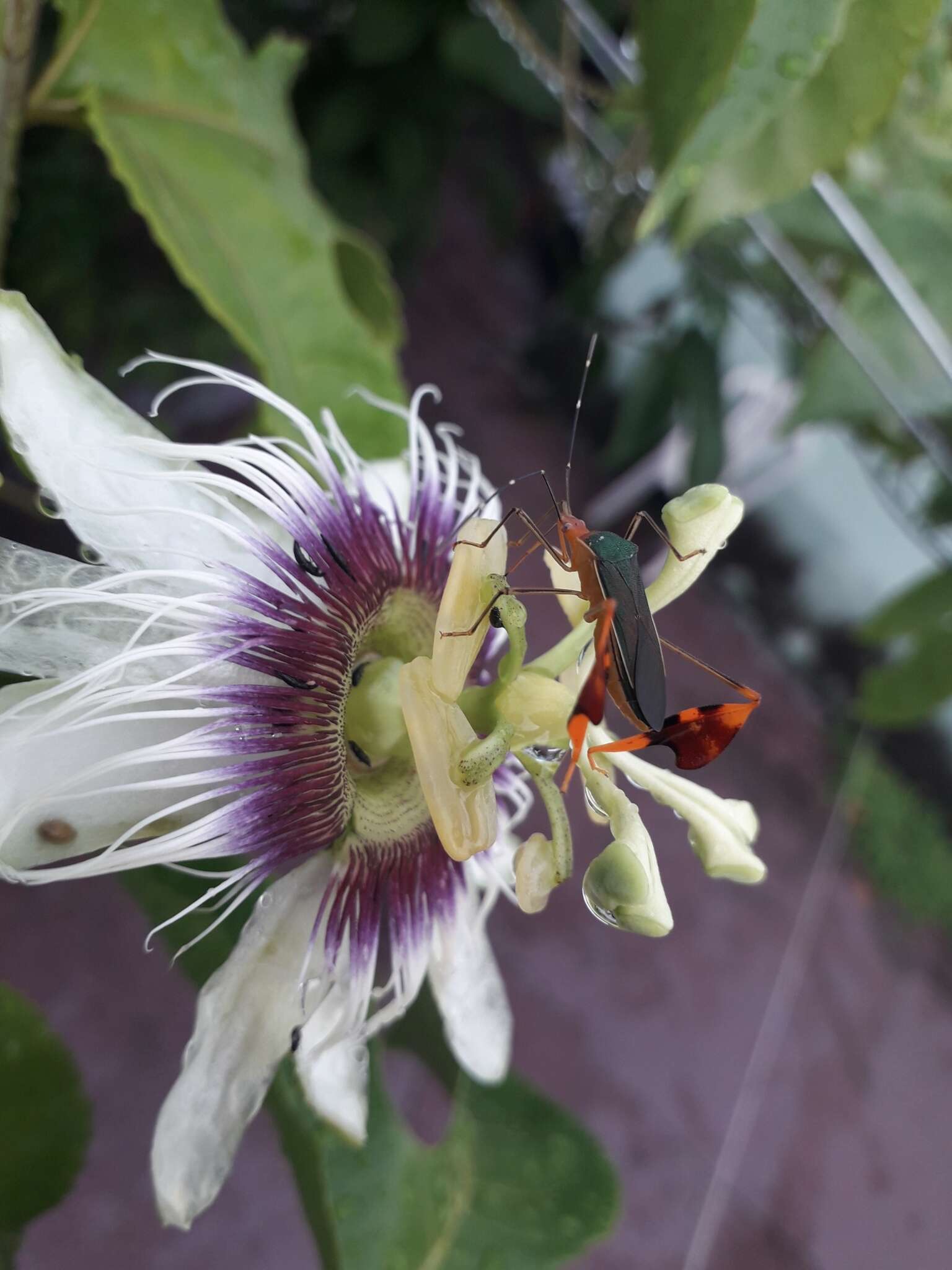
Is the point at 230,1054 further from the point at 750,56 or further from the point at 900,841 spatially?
the point at 900,841

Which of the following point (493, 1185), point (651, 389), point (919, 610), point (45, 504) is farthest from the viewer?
point (651, 389)

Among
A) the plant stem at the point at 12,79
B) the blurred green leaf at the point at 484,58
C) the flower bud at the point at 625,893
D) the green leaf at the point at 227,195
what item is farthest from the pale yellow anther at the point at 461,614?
the blurred green leaf at the point at 484,58

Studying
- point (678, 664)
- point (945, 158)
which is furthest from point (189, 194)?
point (678, 664)

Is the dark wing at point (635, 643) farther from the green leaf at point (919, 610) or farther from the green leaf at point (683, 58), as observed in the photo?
the green leaf at point (919, 610)

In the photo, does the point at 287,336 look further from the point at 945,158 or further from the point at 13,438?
the point at 945,158

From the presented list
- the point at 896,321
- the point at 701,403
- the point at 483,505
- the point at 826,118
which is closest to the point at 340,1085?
the point at 483,505

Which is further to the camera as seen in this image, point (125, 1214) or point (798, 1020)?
point (798, 1020)
